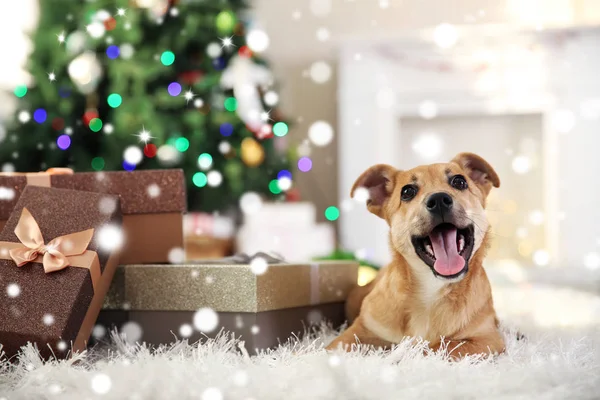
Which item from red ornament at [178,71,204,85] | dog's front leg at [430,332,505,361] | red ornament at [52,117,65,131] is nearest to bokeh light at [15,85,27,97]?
red ornament at [52,117,65,131]

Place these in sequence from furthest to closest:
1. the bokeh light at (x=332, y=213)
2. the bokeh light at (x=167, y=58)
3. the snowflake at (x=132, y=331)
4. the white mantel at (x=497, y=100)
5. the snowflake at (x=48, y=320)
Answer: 1. the bokeh light at (x=332, y=213)
2. the white mantel at (x=497, y=100)
3. the bokeh light at (x=167, y=58)
4. the snowflake at (x=132, y=331)
5. the snowflake at (x=48, y=320)

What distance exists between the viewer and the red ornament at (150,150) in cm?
308

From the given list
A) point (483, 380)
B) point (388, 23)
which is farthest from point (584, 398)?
point (388, 23)

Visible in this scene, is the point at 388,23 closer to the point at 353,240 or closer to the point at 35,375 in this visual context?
the point at 353,240

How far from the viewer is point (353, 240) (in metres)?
4.05

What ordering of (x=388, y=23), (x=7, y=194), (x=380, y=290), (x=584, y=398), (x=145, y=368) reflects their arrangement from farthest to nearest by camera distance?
1. (x=388, y=23)
2. (x=7, y=194)
3. (x=380, y=290)
4. (x=145, y=368)
5. (x=584, y=398)

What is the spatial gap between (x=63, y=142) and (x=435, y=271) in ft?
7.44

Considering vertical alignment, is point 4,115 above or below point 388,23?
below

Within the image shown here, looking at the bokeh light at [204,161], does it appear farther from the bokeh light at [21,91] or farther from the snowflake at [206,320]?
the snowflake at [206,320]

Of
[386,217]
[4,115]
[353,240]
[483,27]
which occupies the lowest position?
[353,240]

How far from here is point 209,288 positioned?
5.09ft

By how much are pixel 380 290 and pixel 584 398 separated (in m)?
0.58

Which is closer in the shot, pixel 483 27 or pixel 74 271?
pixel 74 271

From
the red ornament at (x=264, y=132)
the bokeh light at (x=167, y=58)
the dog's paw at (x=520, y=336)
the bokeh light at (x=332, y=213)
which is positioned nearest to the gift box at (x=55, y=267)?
the dog's paw at (x=520, y=336)
